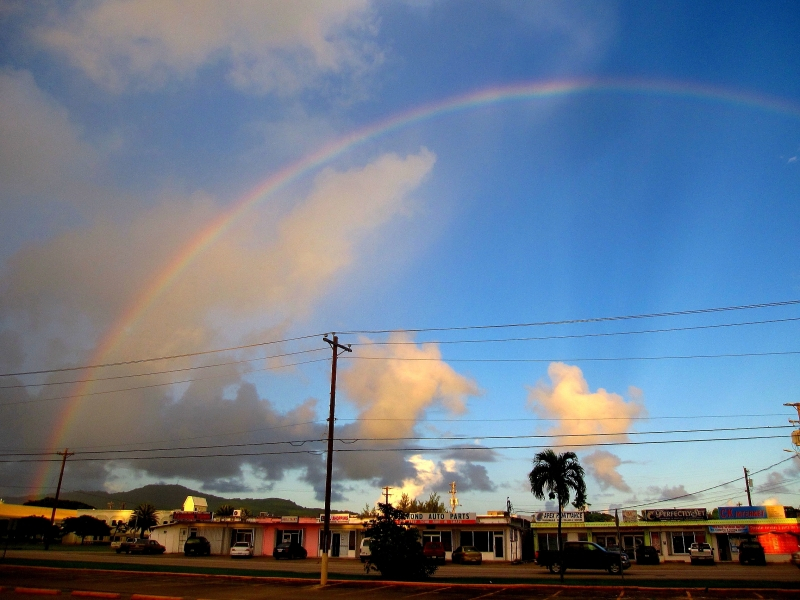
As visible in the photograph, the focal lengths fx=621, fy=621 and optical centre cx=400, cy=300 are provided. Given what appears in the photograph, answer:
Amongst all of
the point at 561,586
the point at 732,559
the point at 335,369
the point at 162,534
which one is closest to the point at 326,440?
the point at 335,369

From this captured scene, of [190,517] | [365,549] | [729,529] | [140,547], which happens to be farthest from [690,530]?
[140,547]

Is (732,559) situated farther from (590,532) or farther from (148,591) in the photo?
(148,591)

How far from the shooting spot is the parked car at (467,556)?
49562 mm

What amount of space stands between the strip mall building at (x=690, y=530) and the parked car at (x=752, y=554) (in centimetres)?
442

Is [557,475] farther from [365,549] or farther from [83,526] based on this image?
[83,526]

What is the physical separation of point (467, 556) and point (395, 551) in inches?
895

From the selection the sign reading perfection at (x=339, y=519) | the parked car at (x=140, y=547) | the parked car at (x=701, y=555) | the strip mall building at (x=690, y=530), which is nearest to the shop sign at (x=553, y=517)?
the strip mall building at (x=690, y=530)

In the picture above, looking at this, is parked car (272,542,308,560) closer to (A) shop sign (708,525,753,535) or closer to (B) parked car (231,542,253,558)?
(B) parked car (231,542,253,558)

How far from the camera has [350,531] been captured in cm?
6072

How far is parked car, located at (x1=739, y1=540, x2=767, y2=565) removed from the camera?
47969 millimetres

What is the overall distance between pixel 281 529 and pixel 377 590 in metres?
Answer: 41.2

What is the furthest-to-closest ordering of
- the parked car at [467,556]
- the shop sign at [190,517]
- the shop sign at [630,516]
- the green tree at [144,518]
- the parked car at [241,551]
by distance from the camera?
1. the green tree at [144,518]
2. the shop sign at [190,517]
3. the shop sign at [630,516]
4. the parked car at [241,551]
5. the parked car at [467,556]

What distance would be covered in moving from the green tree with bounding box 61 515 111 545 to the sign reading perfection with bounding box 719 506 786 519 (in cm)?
8751

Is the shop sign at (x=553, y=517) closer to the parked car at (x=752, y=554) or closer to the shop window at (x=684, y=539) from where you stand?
the shop window at (x=684, y=539)
